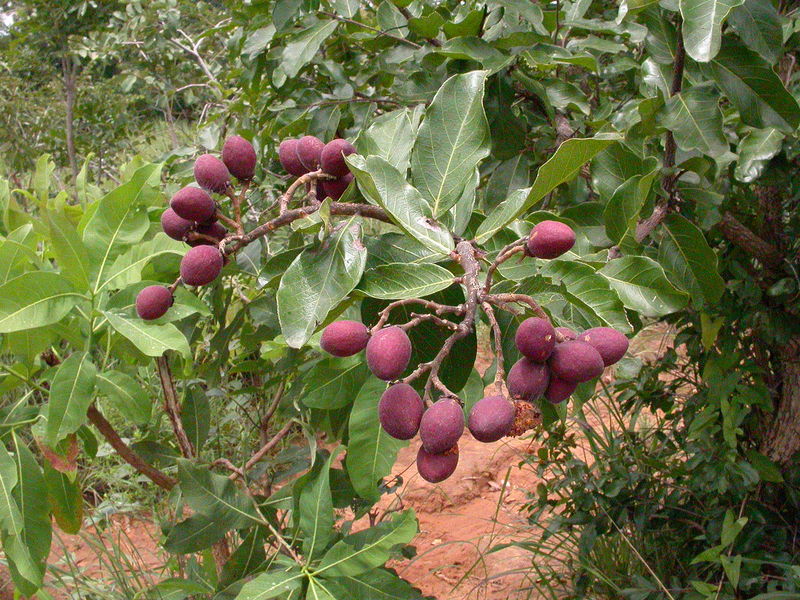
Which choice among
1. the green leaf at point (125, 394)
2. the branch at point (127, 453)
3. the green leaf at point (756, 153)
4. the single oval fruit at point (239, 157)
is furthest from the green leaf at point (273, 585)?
the green leaf at point (756, 153)

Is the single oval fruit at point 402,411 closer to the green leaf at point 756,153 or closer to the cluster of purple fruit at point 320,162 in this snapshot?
the cluster of purple fruit at point 320,162

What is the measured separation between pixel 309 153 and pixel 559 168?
11.9 inches

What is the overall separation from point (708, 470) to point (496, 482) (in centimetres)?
185

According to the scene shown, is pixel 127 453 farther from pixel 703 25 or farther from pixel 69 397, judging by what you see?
pixel 703 25

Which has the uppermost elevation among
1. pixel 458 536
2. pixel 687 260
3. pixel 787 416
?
pixel 687 260

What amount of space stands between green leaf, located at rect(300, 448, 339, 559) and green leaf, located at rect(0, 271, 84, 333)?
0.46m

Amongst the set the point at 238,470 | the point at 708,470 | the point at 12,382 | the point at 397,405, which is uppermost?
the point at 397,405

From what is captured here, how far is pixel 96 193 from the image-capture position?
5.37 feet

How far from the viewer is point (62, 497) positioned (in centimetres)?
125

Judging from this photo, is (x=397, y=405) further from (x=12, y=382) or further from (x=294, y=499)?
(x=12, y=382)

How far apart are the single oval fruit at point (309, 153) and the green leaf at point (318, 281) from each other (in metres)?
0.14

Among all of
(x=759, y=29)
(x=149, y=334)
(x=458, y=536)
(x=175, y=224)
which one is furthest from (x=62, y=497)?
(x=458, y=536)

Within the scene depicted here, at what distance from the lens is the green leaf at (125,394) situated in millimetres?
1128

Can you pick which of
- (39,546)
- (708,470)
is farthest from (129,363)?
(708,470)
